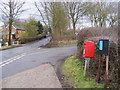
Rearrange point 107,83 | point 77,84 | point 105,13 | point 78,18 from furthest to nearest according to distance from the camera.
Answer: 1. point 78,18
2. point 105,13
3. point 77,84
4. point 107,83

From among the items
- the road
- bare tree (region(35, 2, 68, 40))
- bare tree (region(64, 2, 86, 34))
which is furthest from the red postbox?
bare tree (region(64, 2, 86, 34))

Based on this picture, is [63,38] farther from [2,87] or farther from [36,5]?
[2,87]

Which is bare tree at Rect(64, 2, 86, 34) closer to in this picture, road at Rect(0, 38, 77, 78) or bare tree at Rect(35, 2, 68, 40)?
bare tree at Rect(35, 2, 68, 40)

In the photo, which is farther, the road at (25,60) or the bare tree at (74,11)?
the bare tree at (74,11)

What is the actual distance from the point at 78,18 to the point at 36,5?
11579mm

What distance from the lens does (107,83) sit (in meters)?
3.10

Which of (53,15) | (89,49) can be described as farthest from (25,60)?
(53,15)

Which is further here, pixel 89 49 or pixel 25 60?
pixel 25 60

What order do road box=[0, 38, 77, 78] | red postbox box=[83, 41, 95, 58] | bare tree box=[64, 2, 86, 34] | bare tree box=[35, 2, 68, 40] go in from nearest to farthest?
red postbox box=[83, 41, 95, 58] < road box=[0, 38, 77, 78] < bare tree box=[35, 2, 68, 40] < bare tree box=[64, 2, 86, 34]

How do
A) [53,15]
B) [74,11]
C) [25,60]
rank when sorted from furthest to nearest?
[74,11]
[53,15]
[25,60]

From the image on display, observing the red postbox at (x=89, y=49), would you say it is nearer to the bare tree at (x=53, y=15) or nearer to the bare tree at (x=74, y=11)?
the bare tree at (x=53, y=15)

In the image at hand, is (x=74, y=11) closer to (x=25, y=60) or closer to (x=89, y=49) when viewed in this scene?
(x=25, y=60)

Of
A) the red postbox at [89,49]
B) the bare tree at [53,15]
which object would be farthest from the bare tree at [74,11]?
the red postbox at [89,49]

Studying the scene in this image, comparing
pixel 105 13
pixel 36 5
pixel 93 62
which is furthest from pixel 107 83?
pixel 105 13
